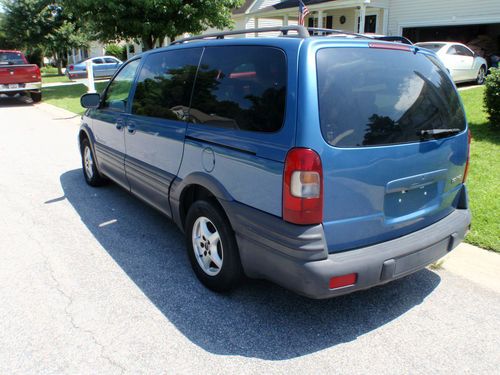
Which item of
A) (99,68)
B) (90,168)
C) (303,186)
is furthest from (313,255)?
(99,68)

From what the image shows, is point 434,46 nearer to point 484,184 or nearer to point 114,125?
point 484,184

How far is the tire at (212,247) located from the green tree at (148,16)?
13.8 meters

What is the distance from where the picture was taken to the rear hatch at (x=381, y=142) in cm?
257

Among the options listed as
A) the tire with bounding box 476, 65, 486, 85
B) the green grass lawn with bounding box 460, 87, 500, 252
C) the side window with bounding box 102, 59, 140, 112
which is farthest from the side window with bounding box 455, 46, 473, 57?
the side window with bounding box 102, 59, 140, 112

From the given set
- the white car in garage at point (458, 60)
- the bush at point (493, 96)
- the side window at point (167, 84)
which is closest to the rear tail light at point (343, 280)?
the side window at point (167, 84)

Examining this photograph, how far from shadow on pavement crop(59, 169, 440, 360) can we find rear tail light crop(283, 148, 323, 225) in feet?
2.85

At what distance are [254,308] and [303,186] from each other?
3.82 feet

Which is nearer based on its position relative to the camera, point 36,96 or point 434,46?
point 434,46

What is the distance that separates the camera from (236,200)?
2934mm

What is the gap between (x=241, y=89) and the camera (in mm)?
2965

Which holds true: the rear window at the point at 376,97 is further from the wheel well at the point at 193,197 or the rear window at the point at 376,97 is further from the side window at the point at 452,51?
the side window at the point at 452,51

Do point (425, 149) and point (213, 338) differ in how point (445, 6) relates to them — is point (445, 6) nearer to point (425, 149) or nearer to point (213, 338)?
point (425, 149)

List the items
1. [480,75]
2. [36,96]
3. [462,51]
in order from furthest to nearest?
1. [36,96]
2. [480,75]
3. [462,51]

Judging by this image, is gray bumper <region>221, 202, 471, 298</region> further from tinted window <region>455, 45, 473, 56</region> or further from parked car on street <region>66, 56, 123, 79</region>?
parked car on street <region>66, 56, 123, 79</region>
